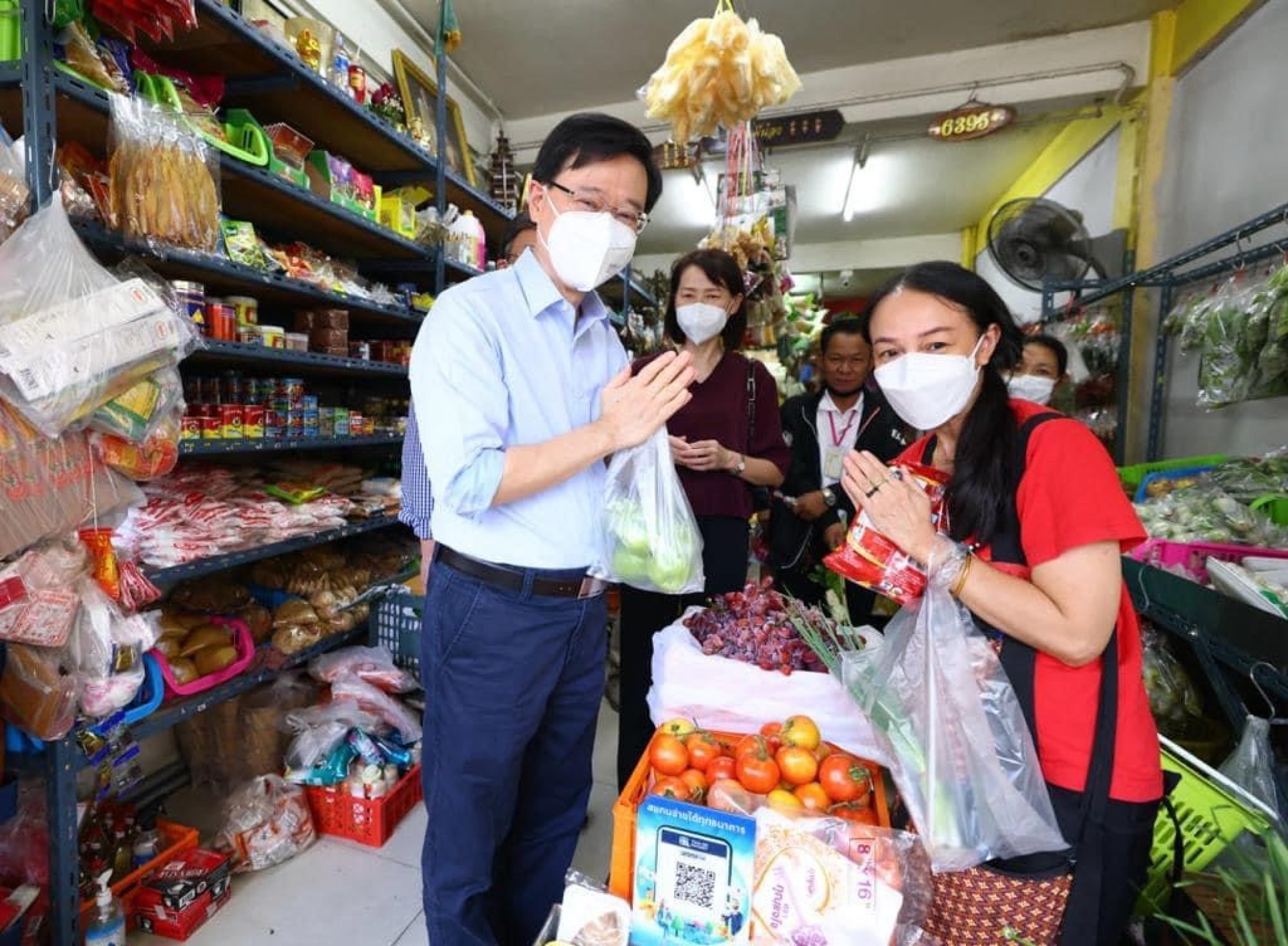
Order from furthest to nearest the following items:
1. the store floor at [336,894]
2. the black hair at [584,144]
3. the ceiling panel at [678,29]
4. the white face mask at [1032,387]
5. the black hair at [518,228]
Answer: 1. the ceiling panel at [678,29]
2. the white face mask at [1032,387]
3. the black hair at [518,228]
4. the store floor at [336,894]
5. the black hair at [584,144]

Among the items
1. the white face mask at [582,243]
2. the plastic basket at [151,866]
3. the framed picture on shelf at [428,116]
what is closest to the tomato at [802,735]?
the white face mask at [582,243]

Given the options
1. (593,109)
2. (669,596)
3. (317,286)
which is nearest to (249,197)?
(317,286)

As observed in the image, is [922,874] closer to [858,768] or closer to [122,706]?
[858,768]

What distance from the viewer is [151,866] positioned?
178 cm

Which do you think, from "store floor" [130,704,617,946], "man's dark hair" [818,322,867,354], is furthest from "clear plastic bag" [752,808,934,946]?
"man's dark hair" [818,322,867,354]

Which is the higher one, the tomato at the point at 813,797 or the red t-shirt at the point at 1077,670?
the red t-shirt at the point at 1077,670

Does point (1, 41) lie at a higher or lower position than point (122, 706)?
higher

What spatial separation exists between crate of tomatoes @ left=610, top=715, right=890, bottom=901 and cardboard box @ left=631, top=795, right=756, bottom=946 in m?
0.01

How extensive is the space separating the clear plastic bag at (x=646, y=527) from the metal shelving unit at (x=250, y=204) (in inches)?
51.9

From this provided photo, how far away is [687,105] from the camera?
1938mm

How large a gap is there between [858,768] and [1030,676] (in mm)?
308

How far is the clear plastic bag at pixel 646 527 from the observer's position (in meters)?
1.25

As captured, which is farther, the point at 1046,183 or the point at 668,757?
the point at 1046,183

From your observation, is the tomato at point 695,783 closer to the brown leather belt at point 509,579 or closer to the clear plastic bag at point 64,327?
the brown leather belt at point 509,579
